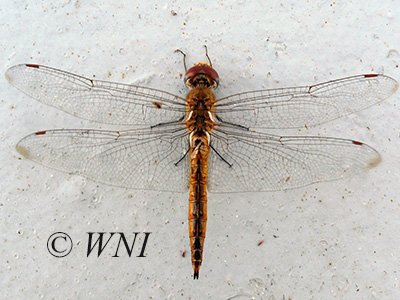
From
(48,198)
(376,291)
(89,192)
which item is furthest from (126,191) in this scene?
(376,291)

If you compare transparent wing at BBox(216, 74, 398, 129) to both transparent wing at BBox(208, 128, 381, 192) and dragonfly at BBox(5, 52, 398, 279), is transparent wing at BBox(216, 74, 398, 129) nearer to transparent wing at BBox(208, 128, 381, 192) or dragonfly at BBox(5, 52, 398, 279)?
dragonfly at BBox(5, 52, 398, 279)

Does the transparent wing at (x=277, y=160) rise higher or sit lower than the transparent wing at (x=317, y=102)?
lower

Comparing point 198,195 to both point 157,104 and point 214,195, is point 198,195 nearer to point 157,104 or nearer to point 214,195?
point 214,195

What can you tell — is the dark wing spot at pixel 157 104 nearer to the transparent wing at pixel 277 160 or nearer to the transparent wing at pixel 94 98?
the transparent wing at pixel 94 98

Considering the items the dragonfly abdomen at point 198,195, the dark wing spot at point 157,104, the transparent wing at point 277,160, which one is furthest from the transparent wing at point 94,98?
the transparent wing at point 277,160

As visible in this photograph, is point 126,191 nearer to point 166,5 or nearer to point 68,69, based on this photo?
point 68,69

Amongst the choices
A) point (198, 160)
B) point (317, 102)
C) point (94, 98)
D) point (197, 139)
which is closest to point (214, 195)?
point (198, 160)
